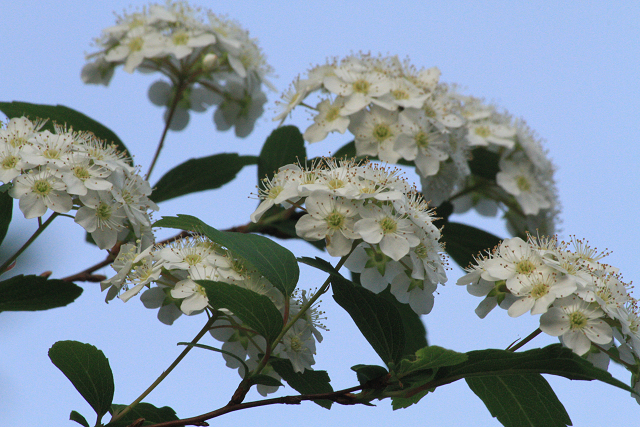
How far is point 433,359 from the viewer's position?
1321 millimetres

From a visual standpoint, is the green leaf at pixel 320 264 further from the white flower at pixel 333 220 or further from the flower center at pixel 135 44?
the flower center at pixel 135 44

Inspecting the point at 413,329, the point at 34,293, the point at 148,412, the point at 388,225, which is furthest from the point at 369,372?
the point at 34,293

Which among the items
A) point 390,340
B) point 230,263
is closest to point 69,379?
point 230,263

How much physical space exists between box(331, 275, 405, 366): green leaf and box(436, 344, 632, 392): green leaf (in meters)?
0.13

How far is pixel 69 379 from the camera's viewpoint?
154cm

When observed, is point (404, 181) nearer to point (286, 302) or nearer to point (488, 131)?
point (286, 302)

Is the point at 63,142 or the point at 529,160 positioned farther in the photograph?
the point at 529,160

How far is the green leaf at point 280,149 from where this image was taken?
2.54m

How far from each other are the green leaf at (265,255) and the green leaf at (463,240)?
137 centimetres

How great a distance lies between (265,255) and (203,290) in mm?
156

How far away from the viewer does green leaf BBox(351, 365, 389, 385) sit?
1428mm

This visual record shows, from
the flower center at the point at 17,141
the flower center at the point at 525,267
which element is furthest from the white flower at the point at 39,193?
the flower center at the point at 525,267

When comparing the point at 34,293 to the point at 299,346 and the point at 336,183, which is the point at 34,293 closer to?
Result: the point at 299,346

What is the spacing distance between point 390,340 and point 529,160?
1.76 m
